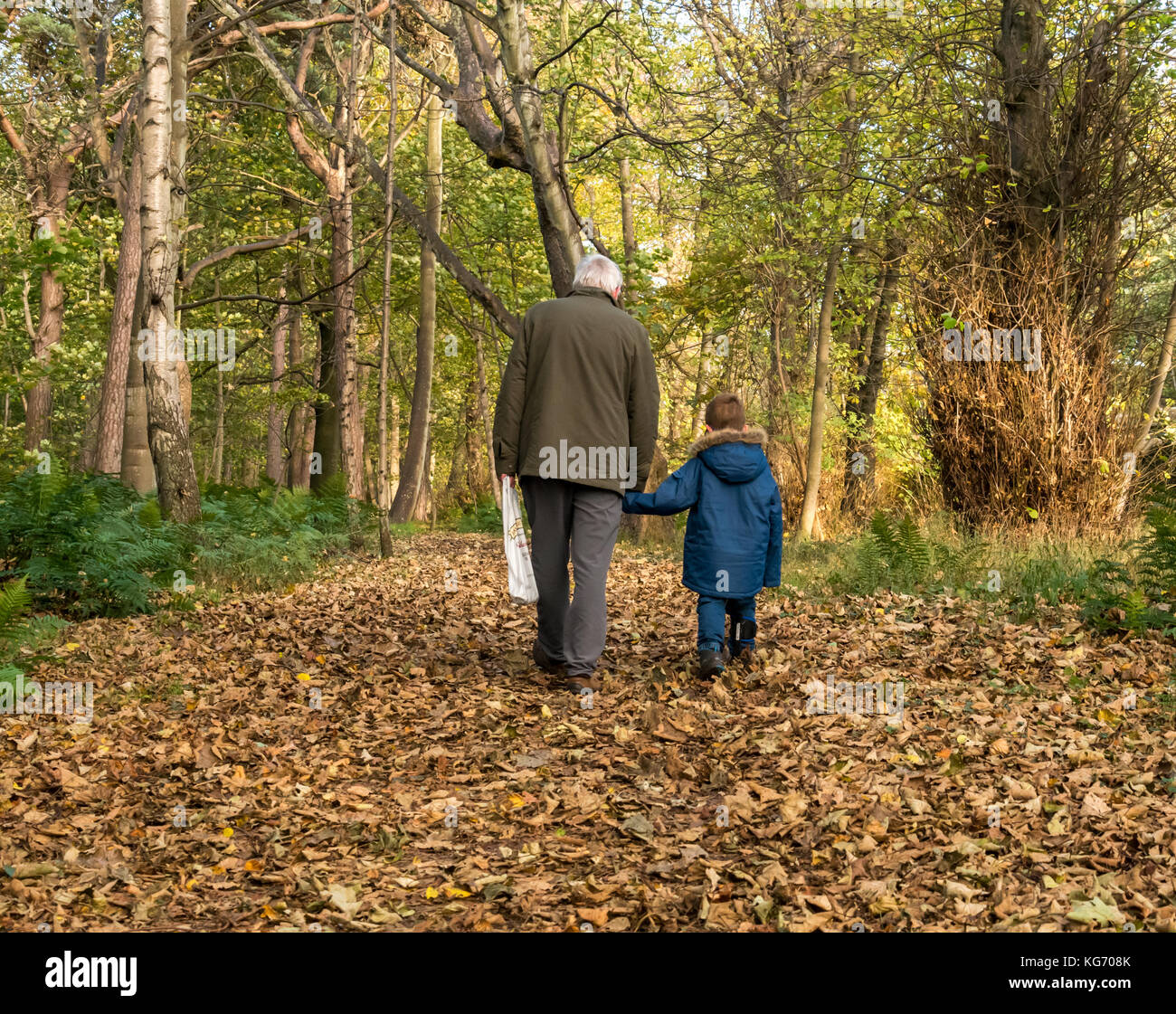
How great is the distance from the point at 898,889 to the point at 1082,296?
30.5 feet

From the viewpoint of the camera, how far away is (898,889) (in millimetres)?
3598

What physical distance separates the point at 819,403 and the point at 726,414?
755cm

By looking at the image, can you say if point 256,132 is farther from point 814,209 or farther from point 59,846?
point 59,846

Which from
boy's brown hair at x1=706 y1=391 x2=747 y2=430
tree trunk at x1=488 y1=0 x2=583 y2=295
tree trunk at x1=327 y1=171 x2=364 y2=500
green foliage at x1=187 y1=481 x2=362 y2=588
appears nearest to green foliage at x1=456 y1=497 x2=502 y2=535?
tree trunk at x1=327 y1=171 x2=364 y2=500

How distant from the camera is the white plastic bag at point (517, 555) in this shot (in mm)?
6719

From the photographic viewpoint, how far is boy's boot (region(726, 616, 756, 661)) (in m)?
6.65

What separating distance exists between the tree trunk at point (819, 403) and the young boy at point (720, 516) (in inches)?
298

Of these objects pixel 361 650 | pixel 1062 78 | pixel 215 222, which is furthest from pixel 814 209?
pixel 215 222

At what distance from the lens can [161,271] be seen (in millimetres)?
10336

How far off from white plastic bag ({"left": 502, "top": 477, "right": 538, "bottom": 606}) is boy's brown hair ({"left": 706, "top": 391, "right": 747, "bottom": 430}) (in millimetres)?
1402

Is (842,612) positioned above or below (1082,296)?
below

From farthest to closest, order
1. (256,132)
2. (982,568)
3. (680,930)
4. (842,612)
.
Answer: (256,132) → (982,568) → (842,612) → (680,930)

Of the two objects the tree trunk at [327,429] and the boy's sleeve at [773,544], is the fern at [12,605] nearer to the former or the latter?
the boy's sleeve at [773,544]

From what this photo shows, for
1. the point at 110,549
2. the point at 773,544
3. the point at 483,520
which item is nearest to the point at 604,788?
the point at 773,544
